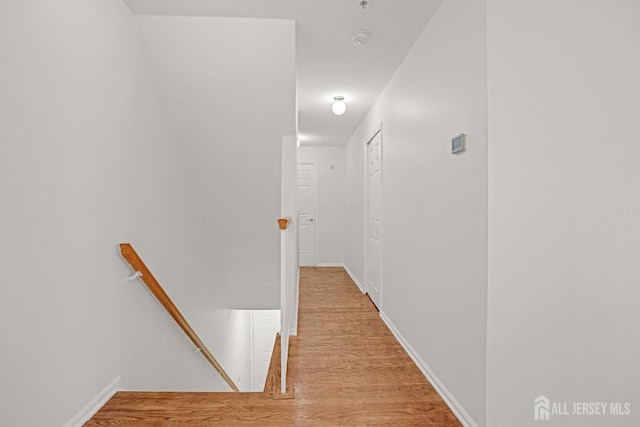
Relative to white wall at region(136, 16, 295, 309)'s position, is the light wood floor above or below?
below

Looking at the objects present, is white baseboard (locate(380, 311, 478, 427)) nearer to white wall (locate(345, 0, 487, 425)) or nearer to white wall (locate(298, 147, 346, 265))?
white wall (locate(345, 0, 487, 425))

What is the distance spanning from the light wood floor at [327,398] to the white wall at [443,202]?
0.65ft

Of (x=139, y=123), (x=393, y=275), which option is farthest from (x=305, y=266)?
(x=139, y=123)

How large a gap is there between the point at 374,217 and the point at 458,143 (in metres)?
2.40

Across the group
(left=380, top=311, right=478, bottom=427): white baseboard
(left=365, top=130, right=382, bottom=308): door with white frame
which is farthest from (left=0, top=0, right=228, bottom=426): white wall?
(left=365, top=130, right=382, bottom=308): door with white frame

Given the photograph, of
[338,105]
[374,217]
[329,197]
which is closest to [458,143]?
[338,105]

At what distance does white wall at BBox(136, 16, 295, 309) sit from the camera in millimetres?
2314

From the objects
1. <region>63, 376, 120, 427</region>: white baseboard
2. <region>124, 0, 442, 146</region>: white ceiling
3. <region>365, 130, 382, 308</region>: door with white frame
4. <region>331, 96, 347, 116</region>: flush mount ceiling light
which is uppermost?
<region>124, 0, 442, 146</region>: white ceiling

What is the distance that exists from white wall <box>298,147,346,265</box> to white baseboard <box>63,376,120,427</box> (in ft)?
16.0

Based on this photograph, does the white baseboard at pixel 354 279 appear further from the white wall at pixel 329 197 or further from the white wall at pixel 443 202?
the white wall at pixel 443 202

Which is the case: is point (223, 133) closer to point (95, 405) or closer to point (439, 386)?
point (95, 405)

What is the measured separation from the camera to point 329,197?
6543 mm

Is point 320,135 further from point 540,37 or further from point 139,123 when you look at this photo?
point 540,37

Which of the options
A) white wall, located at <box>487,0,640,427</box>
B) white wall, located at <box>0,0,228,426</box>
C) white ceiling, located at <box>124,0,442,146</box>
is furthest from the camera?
white ceiling, located at <box>124,0,442,146</box>
